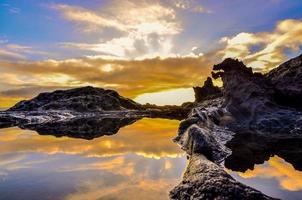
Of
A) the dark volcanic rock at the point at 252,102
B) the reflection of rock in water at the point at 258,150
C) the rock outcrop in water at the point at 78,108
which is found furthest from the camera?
the rock outcrop in water at the point at 78,108

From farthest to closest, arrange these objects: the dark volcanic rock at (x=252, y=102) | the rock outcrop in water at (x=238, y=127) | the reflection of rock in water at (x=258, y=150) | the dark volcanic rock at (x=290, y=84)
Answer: the dark volcanic rock at (x=290, y=84) → the dark volcanic rock at (x=252, y=102) → the reflection of rock in water at (x=258, y=150) → the rock outcrop in water at (x=238, y=127)

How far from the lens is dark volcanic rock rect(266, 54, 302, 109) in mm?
38594

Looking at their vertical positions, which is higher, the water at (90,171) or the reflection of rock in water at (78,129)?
the reflection of rock in water at (78,129)

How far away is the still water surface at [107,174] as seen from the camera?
12617mm

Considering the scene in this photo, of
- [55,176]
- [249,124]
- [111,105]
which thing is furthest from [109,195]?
[111,105]

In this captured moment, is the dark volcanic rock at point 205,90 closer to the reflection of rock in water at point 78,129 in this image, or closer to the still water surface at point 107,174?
the reflection of rock in water at point 78,129

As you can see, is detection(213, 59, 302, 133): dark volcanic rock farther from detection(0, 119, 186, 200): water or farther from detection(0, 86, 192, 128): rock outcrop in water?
detection(0, 86, 192, 128): rock outcrop in water

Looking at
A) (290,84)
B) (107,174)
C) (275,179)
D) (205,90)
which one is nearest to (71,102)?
(205,90)

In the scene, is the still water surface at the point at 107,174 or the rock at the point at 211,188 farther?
the still water surface at the point at 107,174

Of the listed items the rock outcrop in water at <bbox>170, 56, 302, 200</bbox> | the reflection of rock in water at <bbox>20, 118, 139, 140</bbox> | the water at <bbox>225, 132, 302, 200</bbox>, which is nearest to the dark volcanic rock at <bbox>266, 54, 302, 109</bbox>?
the rock outcrop in water at <bbox>170, 56, 302, 200</bbox>

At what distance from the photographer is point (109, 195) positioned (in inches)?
475

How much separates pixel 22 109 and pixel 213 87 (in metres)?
55.2

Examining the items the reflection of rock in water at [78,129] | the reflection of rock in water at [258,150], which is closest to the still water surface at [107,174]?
the reflection of rock in water at [258,150]

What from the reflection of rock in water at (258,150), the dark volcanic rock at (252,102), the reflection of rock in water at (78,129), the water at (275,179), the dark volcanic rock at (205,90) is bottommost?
the water at (275,179)
